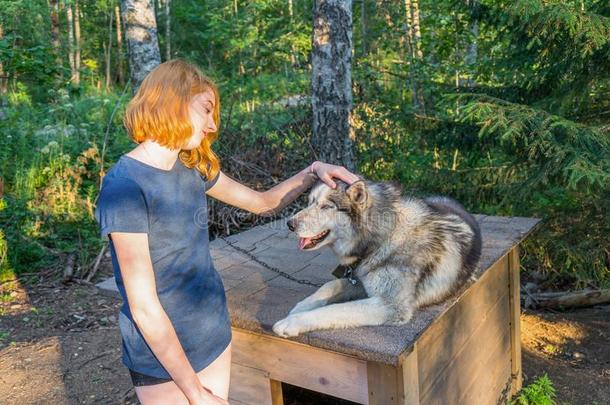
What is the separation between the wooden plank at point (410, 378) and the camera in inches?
74.9

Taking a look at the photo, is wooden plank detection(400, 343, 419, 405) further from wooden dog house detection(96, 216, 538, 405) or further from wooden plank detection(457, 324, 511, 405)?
wooden plank detection(457, 324, 511, 405)

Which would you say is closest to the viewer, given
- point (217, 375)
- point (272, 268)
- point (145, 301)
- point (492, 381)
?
point (145, 301)

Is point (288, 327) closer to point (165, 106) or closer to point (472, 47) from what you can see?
point (165, 106)

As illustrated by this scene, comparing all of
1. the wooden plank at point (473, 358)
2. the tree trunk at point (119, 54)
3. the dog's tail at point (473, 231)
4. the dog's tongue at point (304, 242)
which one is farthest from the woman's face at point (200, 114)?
the tree trunk at point (119, 54)

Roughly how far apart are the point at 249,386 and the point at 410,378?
859 mm

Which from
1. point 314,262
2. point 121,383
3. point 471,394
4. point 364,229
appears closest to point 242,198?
point 364,229

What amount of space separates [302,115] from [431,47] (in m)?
2.87

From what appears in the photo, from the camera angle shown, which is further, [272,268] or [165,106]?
[272,268]

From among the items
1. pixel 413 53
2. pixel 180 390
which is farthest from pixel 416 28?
pixel 180 390

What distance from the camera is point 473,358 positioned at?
2799 mm

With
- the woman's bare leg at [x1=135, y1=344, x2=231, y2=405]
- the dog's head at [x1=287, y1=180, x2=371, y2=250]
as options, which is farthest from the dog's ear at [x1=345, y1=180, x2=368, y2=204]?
the woman's bare leg at [x1=135, y1=344, x2=231, y2=405]

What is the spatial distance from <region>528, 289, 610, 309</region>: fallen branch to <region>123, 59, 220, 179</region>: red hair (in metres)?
4.34

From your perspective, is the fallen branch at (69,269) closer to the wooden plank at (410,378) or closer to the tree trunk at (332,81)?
the tree trunk at (332,81)

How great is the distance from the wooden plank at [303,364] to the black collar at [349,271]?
0.40 m
